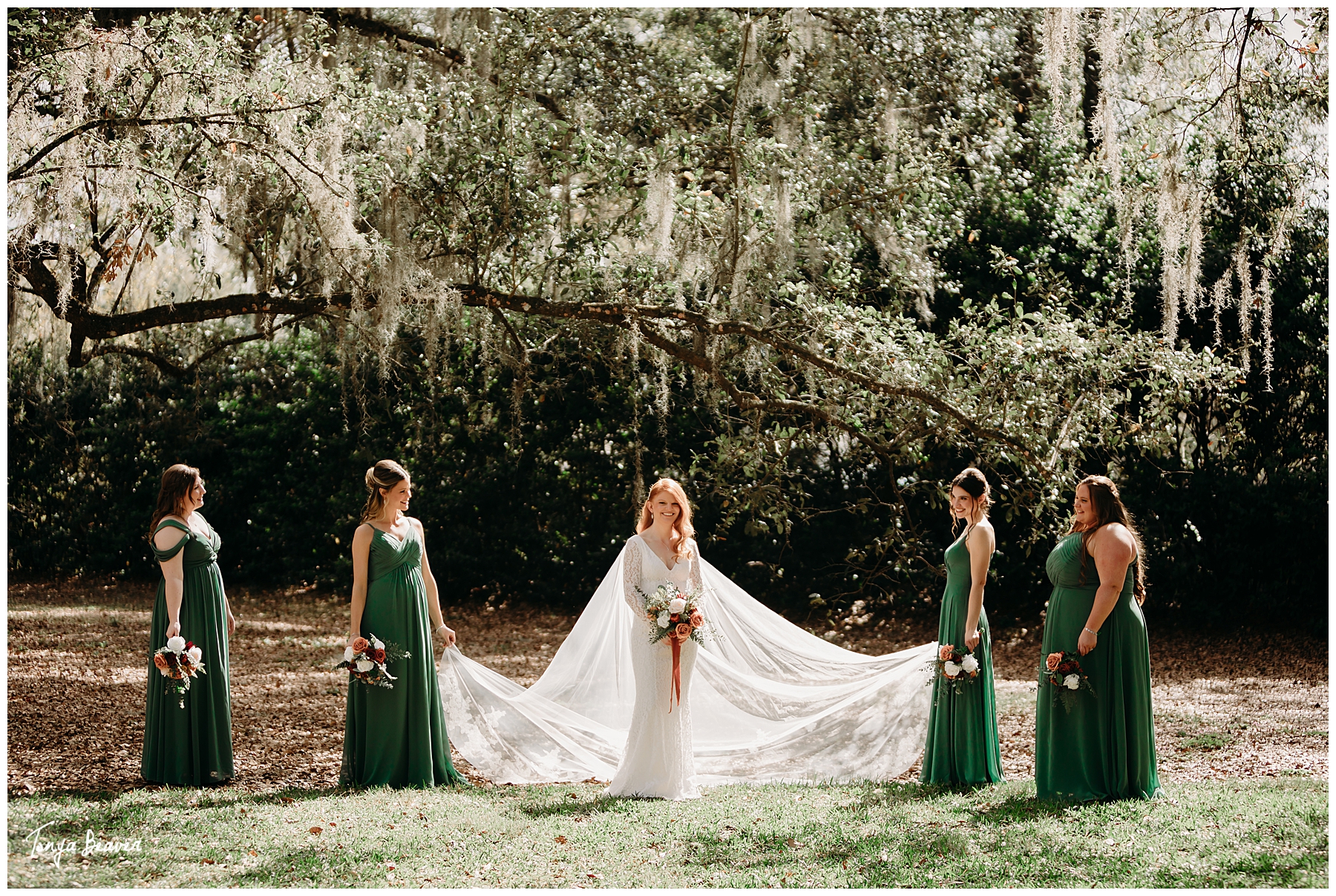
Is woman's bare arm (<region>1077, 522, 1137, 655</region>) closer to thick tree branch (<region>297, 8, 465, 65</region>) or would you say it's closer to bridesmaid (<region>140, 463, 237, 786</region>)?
bridesmaid (<region>140, 463, 237, 786</region>)

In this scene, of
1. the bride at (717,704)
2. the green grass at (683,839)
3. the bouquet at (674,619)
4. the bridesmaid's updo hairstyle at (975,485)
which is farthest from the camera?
the bride at (717,704)

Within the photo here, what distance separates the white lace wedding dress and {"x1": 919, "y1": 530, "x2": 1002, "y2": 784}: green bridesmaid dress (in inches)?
45.5

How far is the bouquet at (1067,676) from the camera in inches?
185

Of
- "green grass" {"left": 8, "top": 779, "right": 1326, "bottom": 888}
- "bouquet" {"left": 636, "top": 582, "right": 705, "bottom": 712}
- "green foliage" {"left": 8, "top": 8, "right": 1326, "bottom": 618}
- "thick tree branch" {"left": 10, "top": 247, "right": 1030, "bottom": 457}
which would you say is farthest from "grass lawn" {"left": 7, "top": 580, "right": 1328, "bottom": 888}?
"green foliage" {"left": 8, "top": 8, "right": 1326, "bottom": 618}

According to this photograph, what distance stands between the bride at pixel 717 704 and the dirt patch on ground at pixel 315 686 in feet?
1.56

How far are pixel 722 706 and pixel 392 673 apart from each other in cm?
164

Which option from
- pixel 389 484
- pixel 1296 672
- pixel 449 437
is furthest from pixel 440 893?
pixel 449 437

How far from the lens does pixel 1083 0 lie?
6.43 meters

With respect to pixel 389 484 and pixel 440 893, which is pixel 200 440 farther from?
pixel 440 893

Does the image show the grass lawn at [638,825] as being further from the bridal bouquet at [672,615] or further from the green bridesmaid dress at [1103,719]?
the bridal bouquet at [672,615]

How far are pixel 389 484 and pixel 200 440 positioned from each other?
9197mm

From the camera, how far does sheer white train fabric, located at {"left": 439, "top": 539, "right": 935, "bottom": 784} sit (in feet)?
17.9

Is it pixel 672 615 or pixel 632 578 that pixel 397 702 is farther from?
pixel 672 615

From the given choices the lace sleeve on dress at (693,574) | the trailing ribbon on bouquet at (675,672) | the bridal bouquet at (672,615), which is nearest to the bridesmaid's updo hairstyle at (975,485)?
the lace sleeve on dress at (693,574)
